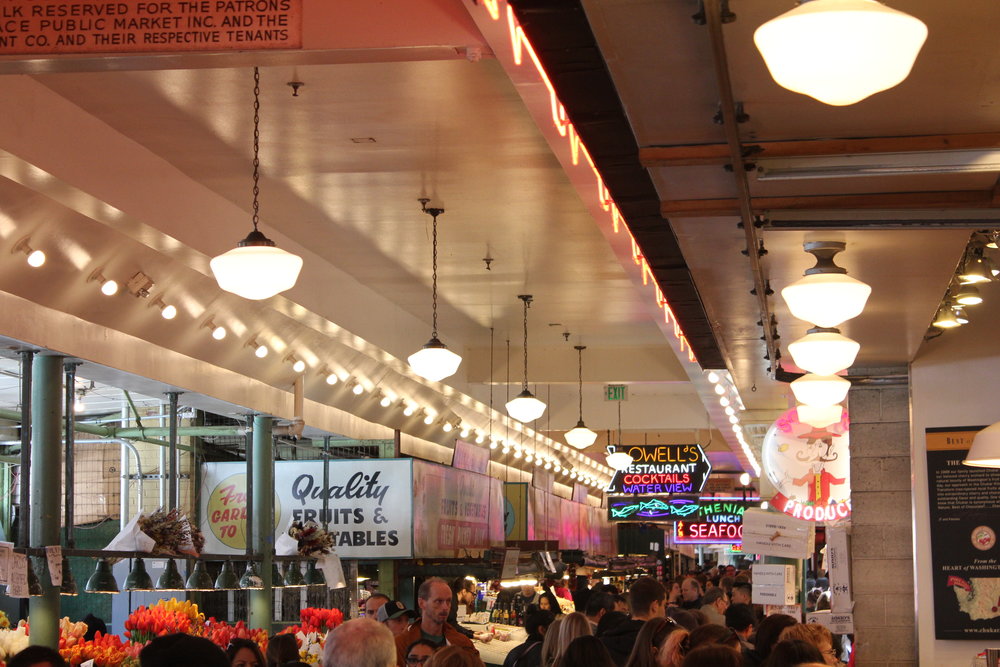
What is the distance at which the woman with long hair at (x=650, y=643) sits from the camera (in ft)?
18.8

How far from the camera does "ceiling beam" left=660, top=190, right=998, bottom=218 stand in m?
5.75

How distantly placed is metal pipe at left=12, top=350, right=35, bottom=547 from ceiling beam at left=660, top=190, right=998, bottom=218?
383cm

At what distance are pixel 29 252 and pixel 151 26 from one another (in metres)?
3.37

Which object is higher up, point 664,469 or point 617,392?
point 617,392

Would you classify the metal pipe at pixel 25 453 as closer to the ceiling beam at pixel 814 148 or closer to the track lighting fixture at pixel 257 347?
the track lighting fixture at pixel 257 347

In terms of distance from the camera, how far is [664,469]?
73.1 feet

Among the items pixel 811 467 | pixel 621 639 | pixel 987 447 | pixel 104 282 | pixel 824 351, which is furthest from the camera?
pixel 811 467

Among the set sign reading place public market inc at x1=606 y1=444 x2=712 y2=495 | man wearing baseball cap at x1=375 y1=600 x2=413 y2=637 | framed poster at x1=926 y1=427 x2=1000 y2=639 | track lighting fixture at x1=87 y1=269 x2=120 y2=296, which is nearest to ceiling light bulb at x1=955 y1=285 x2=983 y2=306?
framed poster at x1=926 y1=427 x2=1000 y2=639

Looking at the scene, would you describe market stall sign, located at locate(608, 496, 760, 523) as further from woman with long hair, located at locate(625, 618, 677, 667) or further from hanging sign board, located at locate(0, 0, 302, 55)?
hanging sign board, located at locate(0, 0, 302, 55)

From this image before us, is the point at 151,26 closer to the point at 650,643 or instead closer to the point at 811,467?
the point at 650,643

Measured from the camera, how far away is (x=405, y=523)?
12047mm

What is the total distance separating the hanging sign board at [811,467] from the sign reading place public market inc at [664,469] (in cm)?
1077

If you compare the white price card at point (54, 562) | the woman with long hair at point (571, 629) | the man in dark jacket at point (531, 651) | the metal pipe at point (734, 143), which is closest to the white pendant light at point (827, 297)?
the metal pipe at point (734, 143)

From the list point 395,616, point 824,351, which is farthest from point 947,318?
point 395,616
